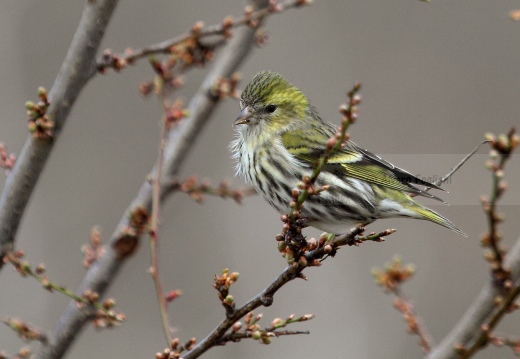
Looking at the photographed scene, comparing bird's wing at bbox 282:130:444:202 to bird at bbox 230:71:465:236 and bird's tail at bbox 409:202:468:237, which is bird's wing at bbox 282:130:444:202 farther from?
bird's tail at bbox 409:202:468:237

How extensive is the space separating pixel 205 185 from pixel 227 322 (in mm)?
1917

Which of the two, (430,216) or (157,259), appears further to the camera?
(430,216)

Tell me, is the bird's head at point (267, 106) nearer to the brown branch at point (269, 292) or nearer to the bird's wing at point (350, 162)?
the bird's wing at point (350, 162)

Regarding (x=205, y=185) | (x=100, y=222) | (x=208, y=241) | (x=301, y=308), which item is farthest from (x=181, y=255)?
(x=205, y=185)

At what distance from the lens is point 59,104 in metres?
3.65

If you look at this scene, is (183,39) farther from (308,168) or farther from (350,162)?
(350,162)

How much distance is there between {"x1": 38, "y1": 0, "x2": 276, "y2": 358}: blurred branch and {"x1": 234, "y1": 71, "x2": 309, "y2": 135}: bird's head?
9.1 inches

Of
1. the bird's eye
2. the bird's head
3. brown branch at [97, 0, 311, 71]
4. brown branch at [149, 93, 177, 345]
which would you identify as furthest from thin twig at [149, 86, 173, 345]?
the bird's eye

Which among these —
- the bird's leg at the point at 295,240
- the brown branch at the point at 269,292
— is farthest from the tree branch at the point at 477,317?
the bird's leg at the point at 295,240

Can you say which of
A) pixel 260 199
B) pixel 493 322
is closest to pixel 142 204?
pixel 493 322

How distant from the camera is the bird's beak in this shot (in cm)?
516

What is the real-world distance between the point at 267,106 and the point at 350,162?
77 centimetres

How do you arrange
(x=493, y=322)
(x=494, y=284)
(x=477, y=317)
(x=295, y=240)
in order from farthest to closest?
1. (x=477, y=317)
2. (x=494, y=284)
3. (x=295, y=240)
4. (x=493, y=322)

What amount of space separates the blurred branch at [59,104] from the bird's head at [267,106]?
5.58 feet
